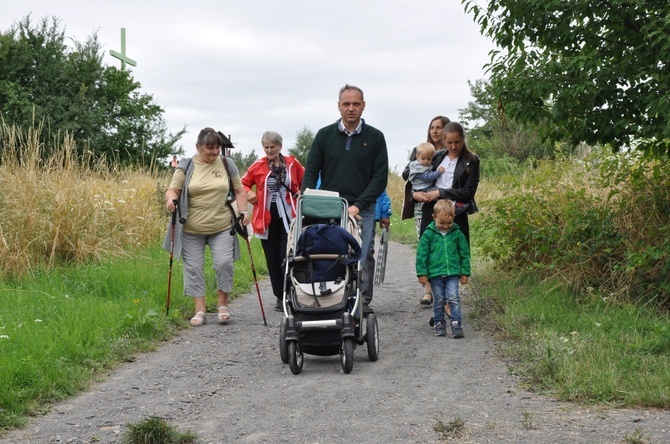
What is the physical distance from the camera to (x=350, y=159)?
8562 millimetres

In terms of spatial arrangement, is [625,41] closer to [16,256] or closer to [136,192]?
[16,256]

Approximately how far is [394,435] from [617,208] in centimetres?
563

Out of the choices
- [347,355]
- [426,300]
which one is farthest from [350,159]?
[426,300]

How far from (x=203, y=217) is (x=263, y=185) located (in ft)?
3.43

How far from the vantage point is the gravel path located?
17.5 ft

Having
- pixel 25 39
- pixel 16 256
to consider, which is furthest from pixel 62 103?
pixel 16 256

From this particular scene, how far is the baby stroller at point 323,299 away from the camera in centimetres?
711

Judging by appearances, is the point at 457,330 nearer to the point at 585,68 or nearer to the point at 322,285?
the point at 322,285

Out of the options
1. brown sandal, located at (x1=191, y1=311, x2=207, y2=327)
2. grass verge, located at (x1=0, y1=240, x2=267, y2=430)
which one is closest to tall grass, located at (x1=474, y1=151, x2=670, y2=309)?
brown sandal, located at (x1=191, y1=311, x2=207, y2=327)

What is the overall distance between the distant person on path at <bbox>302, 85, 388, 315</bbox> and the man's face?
1 centimetres

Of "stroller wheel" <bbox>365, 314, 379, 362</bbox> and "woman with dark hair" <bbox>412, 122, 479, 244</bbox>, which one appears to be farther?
"woman with dark hair" <bbox>412, 122, 479, 244</bbox>

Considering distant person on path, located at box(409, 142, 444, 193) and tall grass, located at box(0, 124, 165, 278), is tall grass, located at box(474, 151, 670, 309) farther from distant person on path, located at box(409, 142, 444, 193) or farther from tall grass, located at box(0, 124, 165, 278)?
tall grass, located at box(0, 124, 165, 278)

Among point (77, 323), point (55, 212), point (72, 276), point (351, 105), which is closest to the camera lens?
point (77, 323)

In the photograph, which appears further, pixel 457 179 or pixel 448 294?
pixel 457 179
